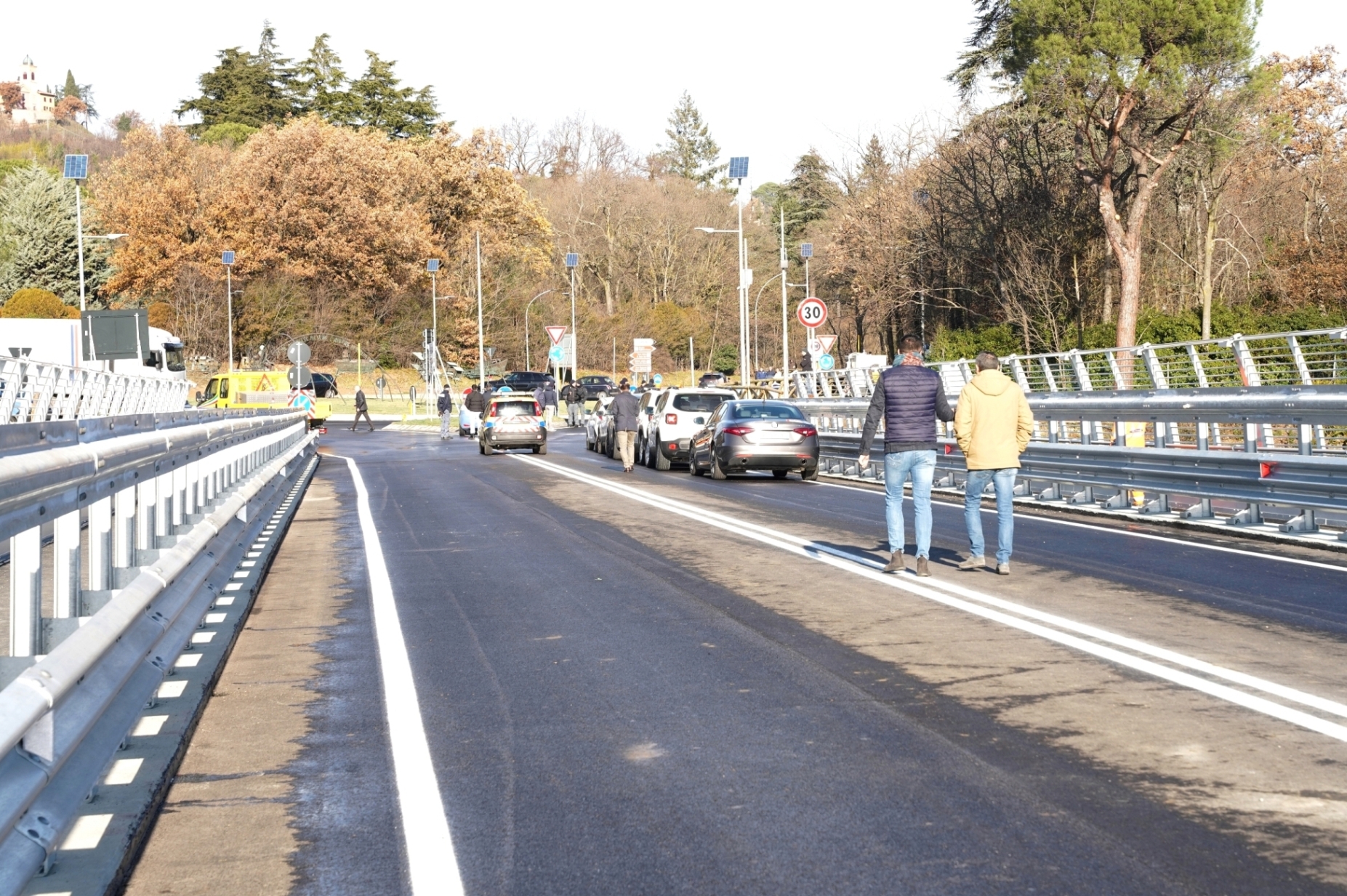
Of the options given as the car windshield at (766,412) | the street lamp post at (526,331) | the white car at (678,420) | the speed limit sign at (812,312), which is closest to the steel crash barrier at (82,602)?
the car windshield at (766,412)

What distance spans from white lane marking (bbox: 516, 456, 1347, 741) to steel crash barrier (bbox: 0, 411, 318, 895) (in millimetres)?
4710

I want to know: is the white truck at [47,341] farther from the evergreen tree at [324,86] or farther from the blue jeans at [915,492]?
the evergreen tree at [324,86]

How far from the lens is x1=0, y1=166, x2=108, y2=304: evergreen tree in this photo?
89.4m

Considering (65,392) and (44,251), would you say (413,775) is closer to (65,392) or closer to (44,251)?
(65,392)

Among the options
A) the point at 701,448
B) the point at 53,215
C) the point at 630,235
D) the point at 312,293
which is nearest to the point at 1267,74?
the point at 701,448

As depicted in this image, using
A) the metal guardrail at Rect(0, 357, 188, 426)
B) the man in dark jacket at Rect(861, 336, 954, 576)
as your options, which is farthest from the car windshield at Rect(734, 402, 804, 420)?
the man in dark jacket at Rect(861, 336, 954, 576)

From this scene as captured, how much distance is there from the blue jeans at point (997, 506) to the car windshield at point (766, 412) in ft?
43.8

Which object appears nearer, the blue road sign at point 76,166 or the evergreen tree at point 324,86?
the blue road sign at point 76,166

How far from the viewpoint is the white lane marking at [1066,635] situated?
673 centimetres

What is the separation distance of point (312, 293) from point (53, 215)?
1936cm

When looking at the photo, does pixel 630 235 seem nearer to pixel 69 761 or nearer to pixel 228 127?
pixel 228 127

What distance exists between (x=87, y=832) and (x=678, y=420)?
81.7 ft

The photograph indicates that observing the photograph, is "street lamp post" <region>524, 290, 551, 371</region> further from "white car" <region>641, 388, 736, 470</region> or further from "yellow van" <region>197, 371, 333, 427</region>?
"white car" <region>641, 388, 736, 470</region>

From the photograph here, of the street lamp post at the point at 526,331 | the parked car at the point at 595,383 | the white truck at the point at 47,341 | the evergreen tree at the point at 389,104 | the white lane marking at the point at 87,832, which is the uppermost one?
the evergreen tree at the point at 389,104
